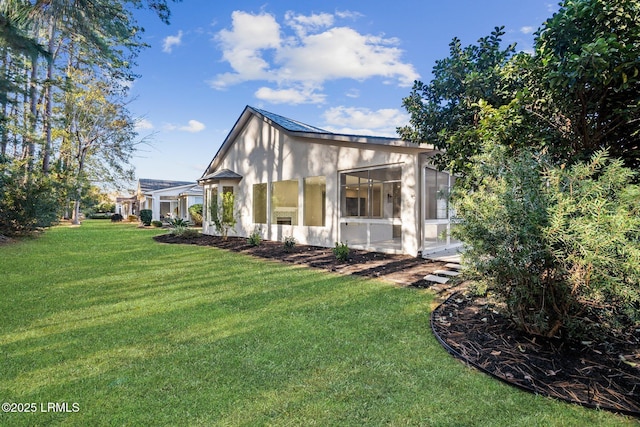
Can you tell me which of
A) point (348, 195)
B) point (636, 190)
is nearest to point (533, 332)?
point (636, 190)

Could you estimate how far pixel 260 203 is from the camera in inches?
604

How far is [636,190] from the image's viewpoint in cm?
301

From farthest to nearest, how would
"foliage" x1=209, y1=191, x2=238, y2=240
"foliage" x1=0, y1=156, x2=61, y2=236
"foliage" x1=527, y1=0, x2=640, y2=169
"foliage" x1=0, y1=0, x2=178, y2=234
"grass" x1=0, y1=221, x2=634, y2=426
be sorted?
"foliage" x1=209, y1=191, x2=238, y2=240, "foliage" x1=0, y1=156, x2=61, y2=236, "foliage" x1=0, y1=0, x2=178, y2=234, "foliage" x1=527, y1=0, x2=640, y2=169, "grass" x1=0, y1=221, x2=634, y2=426

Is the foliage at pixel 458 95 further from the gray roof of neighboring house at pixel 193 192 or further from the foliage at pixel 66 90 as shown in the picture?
the gray roof of neighboring house at pixel 193 192

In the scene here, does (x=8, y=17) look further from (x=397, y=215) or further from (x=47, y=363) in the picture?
(x=397, y=215)

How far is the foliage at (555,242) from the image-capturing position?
9.70 ft

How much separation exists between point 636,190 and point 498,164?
1328 millimetres

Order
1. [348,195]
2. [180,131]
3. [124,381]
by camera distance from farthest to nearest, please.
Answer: [180,131] → [348,195] → [124,381]

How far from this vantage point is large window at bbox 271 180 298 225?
43.9 ft

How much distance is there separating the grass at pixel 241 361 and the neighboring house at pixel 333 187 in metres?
3.53

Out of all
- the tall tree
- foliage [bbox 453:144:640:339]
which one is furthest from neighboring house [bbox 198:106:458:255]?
the tall tree

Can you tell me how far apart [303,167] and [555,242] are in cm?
1034

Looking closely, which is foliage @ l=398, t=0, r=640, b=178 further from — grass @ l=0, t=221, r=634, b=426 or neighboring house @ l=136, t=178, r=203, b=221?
neighboring house @ l=136, t=178, r=203, b=221

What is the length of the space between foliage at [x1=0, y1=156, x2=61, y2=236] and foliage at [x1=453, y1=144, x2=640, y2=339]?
54.3 ft
